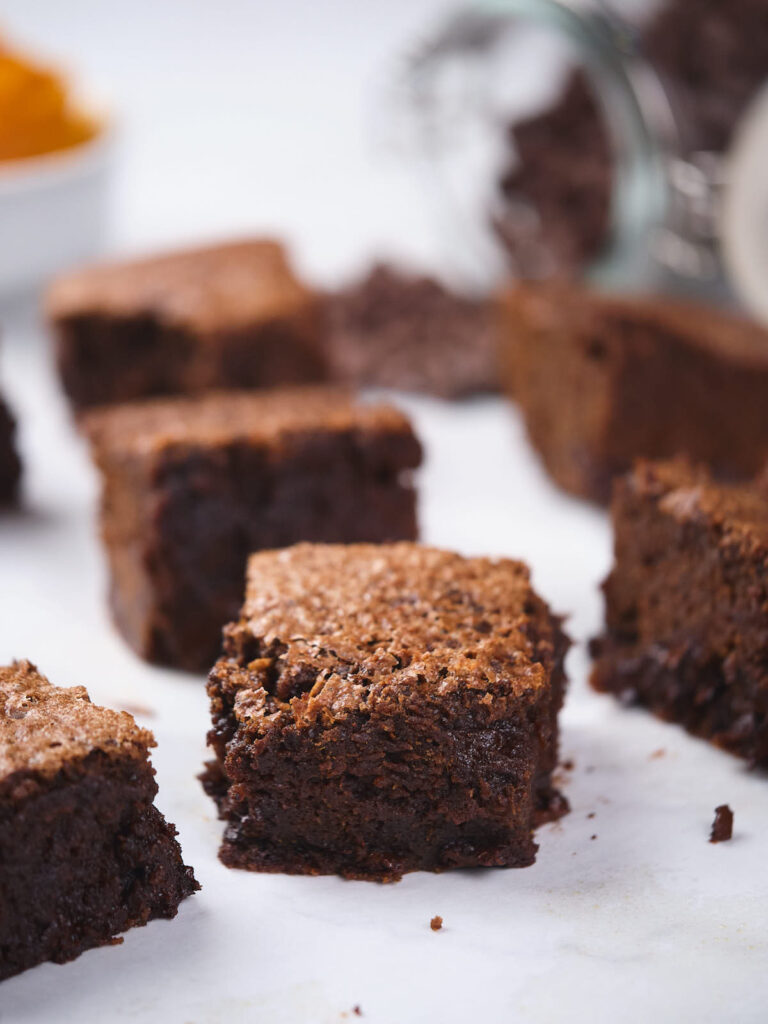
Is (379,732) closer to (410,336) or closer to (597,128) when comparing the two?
(410,336)

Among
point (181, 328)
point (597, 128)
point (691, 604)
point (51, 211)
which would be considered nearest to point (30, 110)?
point (51, 211)

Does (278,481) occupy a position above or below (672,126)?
below

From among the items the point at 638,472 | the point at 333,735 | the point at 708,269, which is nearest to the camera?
the point at 333,735

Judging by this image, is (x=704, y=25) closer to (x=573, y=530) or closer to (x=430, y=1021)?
(x=573, y=530)

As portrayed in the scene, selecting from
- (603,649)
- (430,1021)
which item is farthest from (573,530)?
(430,1021)

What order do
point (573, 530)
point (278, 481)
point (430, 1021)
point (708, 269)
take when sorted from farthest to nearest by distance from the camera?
point (708, 269)
point (573, 530)
point (278, 481)
point (430, 1021)

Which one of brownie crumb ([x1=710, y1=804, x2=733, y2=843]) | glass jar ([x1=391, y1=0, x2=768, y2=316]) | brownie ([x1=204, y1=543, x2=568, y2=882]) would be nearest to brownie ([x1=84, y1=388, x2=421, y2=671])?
brownie ([x1=204, y1=543, x2=568, y2=882])
